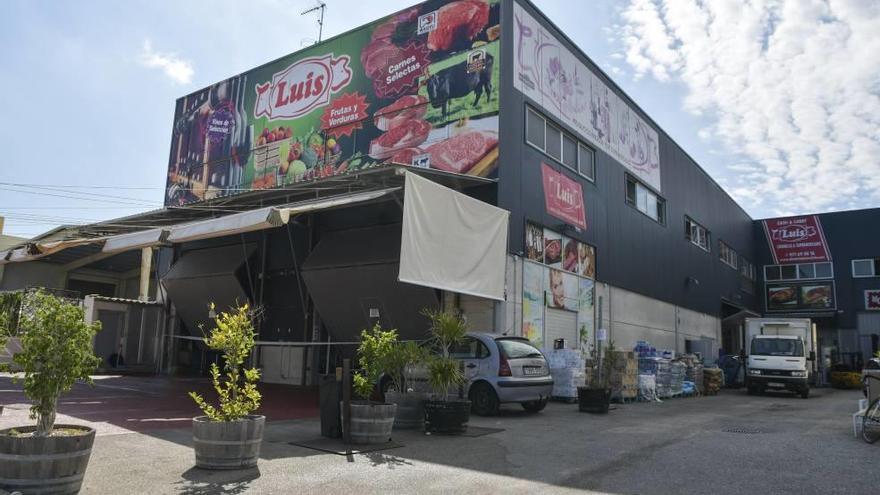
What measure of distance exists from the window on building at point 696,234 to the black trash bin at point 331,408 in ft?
85.7

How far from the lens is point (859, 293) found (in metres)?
39.0

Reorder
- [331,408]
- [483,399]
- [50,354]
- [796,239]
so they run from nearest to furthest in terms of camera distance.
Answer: [50,354] < [331,408] < [483,399] < [796,239]

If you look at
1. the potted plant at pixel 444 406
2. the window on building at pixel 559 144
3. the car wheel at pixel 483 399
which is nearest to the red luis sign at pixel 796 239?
the window on building at pixel 559 144

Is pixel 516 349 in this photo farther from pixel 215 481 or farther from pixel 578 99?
pixel 578 99

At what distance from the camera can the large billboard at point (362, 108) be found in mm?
16797

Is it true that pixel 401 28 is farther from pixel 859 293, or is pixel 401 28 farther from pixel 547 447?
pixel 859 293

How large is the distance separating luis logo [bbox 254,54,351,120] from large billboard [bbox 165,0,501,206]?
0.14 ft

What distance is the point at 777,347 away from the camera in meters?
22.3

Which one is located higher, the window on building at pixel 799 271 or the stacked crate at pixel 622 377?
the window on building at pixel 799 271

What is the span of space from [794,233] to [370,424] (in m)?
43.4

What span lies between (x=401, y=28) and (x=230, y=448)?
15081 millimetres

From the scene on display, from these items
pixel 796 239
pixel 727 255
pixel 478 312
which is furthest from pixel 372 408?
pixel 796 239

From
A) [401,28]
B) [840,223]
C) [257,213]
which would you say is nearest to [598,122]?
[401,28]

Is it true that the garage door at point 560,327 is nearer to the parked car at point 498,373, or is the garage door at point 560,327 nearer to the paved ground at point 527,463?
the parked car at point 498,373
